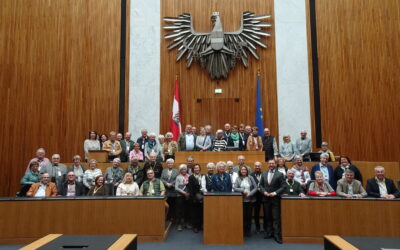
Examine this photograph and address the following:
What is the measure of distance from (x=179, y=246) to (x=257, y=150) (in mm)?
2700

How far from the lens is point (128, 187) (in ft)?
16.4

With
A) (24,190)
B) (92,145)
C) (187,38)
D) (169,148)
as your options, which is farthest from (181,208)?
(187,38)

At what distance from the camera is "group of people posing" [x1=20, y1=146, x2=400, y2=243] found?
4.76m

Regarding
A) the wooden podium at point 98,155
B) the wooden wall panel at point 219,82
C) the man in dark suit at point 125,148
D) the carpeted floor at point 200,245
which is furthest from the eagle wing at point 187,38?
the carpeted floor at point 200,245

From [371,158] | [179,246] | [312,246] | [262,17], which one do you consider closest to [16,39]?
[262,17]

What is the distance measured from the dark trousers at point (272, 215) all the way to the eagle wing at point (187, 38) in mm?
4363

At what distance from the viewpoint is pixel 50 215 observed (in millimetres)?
4344

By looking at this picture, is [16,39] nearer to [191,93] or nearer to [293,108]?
[191,93]

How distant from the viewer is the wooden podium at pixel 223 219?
14.0 ft

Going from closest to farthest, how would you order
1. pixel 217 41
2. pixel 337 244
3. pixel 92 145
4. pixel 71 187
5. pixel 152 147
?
pixel 337 244 < pixel 71 187 < pixel 152 147 < pixel 92 145 < pixel 217 41

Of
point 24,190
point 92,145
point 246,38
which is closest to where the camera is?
point 24,190

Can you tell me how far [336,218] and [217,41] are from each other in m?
5.00

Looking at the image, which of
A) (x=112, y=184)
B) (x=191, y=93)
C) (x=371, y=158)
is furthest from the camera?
(x=191, y=93)

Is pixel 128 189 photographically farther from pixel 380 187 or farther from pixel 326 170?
pixel 380 187
